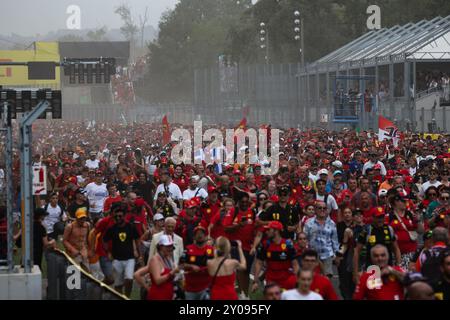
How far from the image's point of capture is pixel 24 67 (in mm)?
101938

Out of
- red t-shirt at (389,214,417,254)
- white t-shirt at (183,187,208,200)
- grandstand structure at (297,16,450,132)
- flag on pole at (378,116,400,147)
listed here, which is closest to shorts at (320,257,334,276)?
red t-shirt at (389,214,417,254)

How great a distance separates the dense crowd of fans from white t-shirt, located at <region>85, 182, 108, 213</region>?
0.06ft

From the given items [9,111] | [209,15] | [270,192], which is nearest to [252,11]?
[209,15]

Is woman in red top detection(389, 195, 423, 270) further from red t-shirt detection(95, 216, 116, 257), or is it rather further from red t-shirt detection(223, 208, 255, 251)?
red t-shirt detection(95, 216, 116, 257)

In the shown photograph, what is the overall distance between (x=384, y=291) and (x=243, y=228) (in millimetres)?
5315

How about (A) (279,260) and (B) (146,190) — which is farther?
(B) (146,190)

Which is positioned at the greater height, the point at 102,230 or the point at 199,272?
the point at 102,230

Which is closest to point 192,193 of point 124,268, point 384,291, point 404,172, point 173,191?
point 173,191

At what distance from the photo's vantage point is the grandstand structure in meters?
46.2

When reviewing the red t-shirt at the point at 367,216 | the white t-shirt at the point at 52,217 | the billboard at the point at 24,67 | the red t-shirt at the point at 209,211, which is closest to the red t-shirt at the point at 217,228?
the red t-shirt at the point at 209,211

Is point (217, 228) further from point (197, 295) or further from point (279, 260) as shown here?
point (197, 295)
